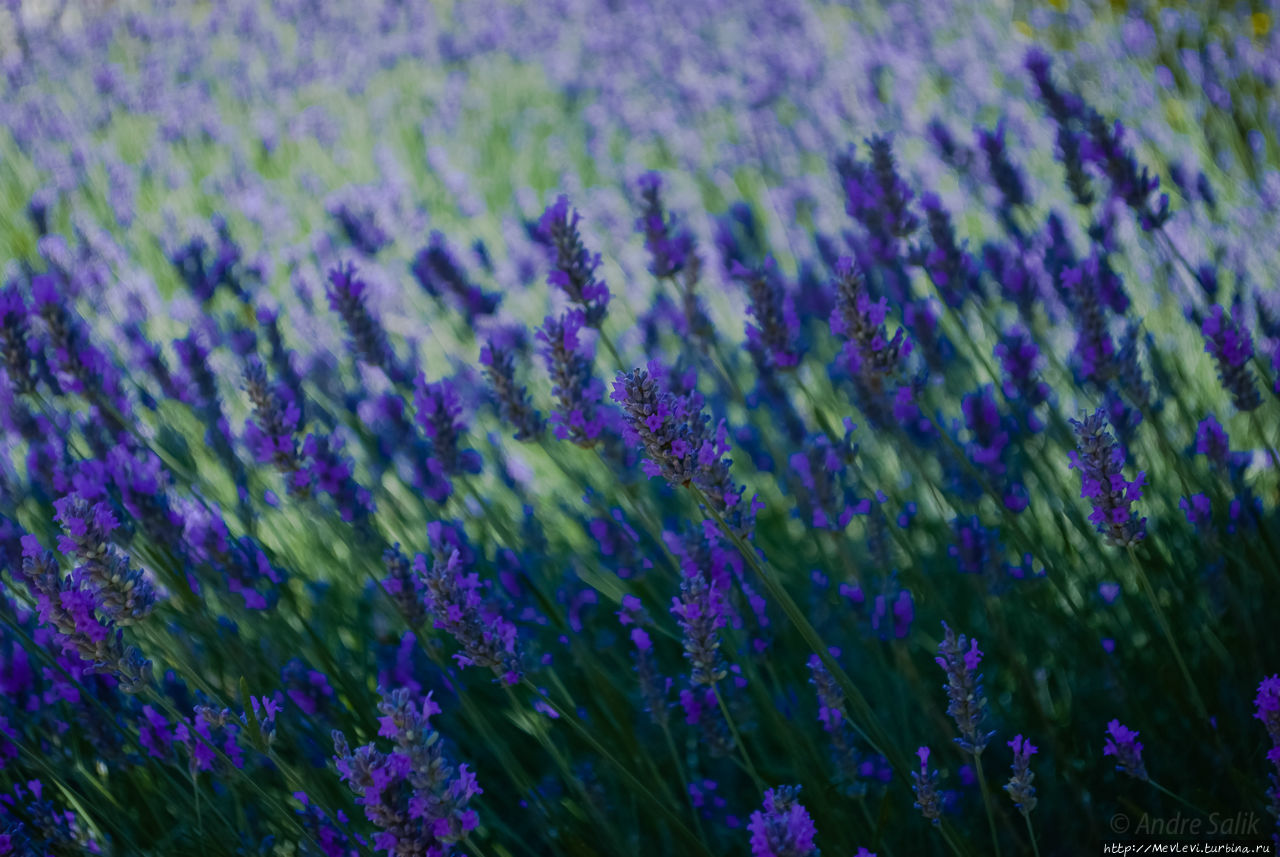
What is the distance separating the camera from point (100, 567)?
143 cm

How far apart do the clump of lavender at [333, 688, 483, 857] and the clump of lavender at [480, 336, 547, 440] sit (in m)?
0.69

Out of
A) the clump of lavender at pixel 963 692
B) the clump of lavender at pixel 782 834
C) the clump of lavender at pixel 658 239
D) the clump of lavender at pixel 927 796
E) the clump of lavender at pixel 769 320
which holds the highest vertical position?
the clump of lavender at pixel 658 239

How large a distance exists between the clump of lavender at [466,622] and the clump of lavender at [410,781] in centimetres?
14

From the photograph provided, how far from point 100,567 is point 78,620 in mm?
77

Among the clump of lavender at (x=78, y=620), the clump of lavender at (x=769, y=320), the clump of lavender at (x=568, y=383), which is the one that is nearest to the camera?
the clump of lavender at (x=78, y=620)

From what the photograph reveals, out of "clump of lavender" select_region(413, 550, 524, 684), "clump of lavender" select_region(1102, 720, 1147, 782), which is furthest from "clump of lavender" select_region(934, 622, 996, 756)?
"clump of lavender" select_region(413, 550, 524, 684)

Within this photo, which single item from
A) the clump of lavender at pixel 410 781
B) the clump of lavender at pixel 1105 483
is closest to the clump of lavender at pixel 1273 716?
the clump of lavender at pixel 1105 483

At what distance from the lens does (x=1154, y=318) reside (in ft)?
11.1

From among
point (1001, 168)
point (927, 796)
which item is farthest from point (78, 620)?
point (1001, 168)

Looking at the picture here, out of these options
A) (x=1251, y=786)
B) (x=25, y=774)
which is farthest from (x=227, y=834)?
(x=1251, y=786)

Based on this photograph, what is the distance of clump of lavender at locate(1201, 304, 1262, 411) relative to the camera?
176cm

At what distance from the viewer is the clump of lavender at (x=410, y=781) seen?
1.27 metres

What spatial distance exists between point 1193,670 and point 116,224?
17.8 feet

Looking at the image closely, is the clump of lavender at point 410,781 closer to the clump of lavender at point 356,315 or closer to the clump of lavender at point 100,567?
the clump of lavender at point 100,567
